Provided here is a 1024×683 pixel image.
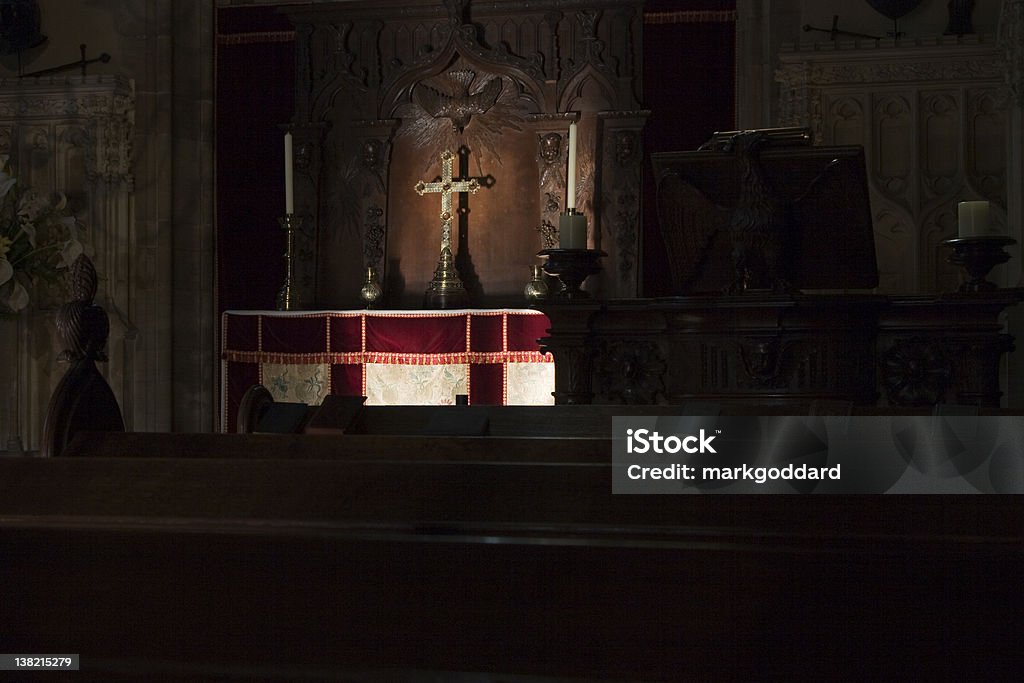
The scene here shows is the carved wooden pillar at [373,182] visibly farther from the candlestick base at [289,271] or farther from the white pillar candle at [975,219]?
the white pillar candle at [975,219]

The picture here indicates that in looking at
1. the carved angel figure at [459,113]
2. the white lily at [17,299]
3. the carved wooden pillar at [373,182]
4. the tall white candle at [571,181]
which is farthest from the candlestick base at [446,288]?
Result: the white lily at [17,299]

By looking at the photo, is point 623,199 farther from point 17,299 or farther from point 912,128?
point 17,299

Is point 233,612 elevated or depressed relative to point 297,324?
depressed

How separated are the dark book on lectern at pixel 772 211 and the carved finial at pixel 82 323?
2029 mm

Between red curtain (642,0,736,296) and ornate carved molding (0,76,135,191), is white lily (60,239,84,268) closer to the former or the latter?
ornate carved molding (0,76,135,191)

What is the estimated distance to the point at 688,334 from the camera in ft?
11.4

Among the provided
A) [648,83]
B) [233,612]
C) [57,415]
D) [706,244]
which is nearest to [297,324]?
[648,83]

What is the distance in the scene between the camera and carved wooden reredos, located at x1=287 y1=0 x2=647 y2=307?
660 centimetres

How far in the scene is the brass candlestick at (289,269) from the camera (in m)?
6.49

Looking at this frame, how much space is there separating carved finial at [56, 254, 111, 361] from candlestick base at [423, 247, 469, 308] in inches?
172

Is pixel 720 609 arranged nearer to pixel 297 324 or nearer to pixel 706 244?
pixel 706 244

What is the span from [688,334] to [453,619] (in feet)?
7.74

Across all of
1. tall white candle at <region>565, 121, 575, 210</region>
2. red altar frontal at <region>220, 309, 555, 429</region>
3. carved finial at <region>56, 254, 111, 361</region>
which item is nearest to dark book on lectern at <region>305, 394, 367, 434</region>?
carved finial at <region>56, 254, 111, 361</region>

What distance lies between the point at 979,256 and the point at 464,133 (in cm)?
400
